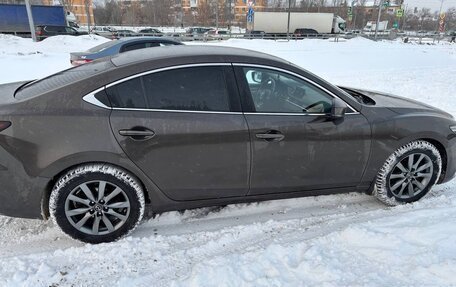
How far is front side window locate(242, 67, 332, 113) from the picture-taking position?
128 inches

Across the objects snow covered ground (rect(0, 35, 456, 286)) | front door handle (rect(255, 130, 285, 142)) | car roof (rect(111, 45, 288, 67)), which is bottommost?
snow covered ground (rect(0, 35, 456, 286))

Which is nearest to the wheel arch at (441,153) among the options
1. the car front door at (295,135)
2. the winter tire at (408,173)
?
the winter tire at (408,173)

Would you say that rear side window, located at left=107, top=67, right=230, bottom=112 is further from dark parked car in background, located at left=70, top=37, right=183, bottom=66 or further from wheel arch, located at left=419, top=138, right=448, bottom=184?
dark parked car in background, located at left=70, top=37, right=183, bottom=66

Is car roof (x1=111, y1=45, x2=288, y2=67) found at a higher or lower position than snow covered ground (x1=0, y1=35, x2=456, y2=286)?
higher

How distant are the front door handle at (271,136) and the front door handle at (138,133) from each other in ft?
3.00

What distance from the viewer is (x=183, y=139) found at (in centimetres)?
296

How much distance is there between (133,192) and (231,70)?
1.34 metres

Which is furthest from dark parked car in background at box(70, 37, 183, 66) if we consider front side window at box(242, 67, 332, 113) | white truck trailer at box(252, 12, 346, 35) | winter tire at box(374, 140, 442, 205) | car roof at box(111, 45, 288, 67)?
white truck trailer at box(252, 12, 346, 35)

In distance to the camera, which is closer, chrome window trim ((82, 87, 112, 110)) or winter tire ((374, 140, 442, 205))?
chrome window trim ((82, 87, 112, 110))

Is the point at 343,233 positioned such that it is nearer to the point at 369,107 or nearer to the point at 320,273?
the point at 320,273

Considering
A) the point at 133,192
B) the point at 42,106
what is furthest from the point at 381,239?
the point at 42,106

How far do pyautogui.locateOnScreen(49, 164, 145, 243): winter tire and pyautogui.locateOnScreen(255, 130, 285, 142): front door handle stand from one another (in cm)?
113

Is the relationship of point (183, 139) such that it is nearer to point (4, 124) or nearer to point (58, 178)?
point (58, 178)

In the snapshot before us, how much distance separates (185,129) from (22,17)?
114ft
